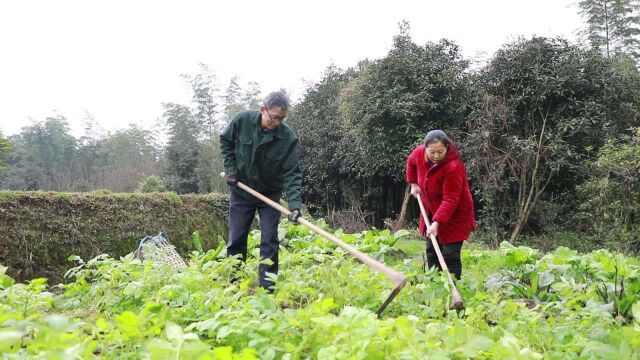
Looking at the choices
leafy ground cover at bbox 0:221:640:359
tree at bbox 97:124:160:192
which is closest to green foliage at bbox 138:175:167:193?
tree at bbox 97:124:160:192

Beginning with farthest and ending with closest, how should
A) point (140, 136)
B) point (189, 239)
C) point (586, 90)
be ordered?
1. point (140, 136)
2. point (586, 90)
3. point (189, 239)

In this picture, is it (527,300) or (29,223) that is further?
(29,223)

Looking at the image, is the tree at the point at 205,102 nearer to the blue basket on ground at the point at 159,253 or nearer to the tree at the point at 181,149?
the tree at the point at 181,149

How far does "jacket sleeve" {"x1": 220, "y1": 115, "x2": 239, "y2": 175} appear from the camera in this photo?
375 centimetres

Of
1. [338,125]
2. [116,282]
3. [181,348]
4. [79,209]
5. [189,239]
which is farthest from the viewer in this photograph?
[338,125]

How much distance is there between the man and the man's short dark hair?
0.03 m

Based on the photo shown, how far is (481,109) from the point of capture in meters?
10.9

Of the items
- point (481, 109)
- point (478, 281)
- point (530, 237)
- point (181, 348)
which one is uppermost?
point (481, 109)

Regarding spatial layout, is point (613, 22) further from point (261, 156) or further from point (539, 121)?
point (261, 156)

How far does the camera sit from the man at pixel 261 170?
357 centimetres

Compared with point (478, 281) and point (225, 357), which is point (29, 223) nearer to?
point (478, 281)

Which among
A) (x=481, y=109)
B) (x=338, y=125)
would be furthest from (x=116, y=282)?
(x=338, y=125)

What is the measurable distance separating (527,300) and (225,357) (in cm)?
316

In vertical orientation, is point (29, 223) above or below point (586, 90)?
below
